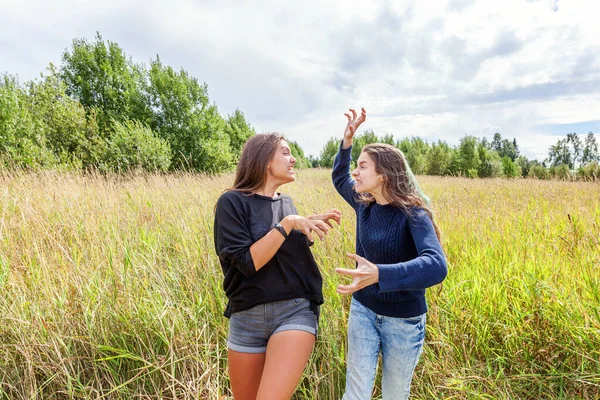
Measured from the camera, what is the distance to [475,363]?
2.00 meters

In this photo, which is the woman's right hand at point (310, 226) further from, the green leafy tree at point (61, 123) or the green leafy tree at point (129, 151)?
the green leafy tree at point (61, 123)

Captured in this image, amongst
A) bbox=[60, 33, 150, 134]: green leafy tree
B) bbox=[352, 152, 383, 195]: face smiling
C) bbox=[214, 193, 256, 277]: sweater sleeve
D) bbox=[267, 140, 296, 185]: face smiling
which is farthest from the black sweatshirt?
bbox=[60, 33, 150, 134]: green leafy tree

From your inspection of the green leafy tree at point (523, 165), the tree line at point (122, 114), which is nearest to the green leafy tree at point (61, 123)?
the tree line at point (122, 114)

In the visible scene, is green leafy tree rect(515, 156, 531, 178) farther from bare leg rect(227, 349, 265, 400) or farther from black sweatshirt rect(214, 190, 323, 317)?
Result: bare leg rect(227, 349, 265, 400)

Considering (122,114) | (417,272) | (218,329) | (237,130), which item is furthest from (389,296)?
(237,130)

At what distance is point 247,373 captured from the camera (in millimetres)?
1449

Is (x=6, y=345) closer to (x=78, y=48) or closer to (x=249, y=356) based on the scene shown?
(x=249, y=356)

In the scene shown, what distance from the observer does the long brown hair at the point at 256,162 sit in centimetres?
159

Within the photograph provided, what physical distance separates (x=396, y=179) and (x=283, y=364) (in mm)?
955

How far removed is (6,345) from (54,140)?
55.3 feet

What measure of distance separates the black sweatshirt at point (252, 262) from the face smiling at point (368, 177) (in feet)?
1.26

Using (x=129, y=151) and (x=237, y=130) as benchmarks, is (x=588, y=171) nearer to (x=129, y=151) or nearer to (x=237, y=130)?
(x=129, y=151)

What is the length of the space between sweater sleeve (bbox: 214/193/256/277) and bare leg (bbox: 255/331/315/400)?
1.06 feet

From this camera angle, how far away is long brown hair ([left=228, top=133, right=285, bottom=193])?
1592mm
